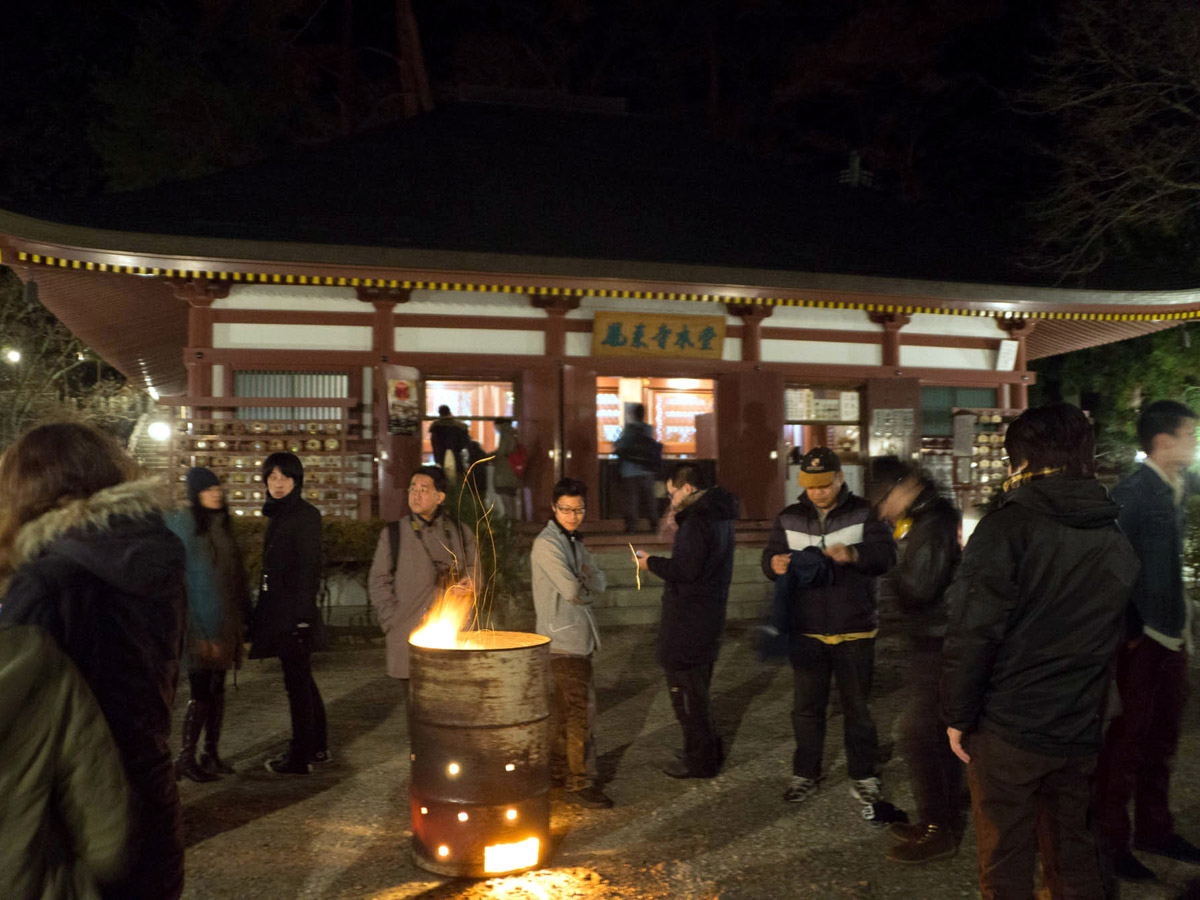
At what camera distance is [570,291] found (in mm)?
11570

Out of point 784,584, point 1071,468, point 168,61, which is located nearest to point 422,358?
point 784,584

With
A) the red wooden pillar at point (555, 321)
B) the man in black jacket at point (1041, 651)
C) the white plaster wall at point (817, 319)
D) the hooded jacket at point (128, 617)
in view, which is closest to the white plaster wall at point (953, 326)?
the white plaster wall at point (817, 319)

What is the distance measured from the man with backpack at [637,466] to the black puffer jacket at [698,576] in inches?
244

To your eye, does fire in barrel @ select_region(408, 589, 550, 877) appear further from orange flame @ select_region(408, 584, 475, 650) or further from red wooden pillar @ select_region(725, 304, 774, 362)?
red wooden pillar @ select_region(725, 304, 774, 362)

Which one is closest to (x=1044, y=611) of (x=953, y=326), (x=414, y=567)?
(x=414, y=567)

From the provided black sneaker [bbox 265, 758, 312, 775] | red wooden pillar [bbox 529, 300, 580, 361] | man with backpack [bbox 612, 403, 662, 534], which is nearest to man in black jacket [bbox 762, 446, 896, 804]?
black sneaker [bbox 265, 758, 312, 775]

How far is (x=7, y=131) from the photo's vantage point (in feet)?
78.3

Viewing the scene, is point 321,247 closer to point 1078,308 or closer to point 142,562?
point 142,562

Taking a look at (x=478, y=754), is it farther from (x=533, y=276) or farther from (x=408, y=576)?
(x=533, y=276)

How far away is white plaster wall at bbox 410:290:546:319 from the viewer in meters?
11.8

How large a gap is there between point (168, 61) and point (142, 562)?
24.8 m

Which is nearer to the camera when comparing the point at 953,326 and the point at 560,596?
the point at 560,596

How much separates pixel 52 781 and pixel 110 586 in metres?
0.53

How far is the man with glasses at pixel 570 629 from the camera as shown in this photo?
15.7 ft
